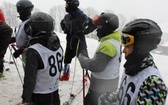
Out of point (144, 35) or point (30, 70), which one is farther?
point (30, 70)

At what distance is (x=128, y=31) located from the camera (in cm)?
196

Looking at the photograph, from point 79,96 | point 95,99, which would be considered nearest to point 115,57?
point 95,99

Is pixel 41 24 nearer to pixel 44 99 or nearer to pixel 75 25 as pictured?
pixel 44 99

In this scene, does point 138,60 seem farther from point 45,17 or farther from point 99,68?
point 45,17

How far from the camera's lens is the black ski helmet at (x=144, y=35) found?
6.13ft

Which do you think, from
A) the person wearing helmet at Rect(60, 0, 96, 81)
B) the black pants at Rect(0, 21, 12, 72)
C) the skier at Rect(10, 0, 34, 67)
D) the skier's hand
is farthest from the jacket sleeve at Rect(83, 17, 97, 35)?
the skier's hand

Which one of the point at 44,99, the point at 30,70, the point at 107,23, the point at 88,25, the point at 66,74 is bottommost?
the point at 66,74

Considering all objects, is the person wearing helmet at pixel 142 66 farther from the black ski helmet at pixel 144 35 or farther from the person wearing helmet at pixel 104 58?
the person wearing helmet at pixel 104 58

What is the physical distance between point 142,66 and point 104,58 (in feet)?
3.84

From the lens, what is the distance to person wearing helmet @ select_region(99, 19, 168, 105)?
1749 mm

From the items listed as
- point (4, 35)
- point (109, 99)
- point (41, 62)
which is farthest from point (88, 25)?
point (109, 99)

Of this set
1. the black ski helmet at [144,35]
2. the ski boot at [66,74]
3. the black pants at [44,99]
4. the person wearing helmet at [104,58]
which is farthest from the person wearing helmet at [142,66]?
the ski boot at [66,74]

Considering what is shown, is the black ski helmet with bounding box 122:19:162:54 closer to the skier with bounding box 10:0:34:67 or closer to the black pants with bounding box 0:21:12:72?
the skier with bounding box 10:0:34:67

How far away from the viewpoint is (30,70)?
2928 millimetres
